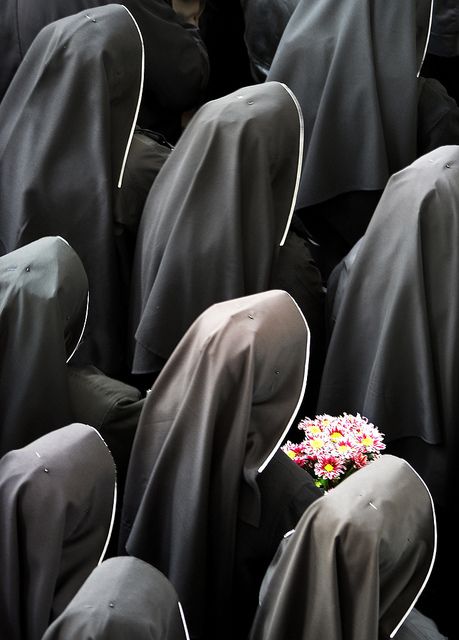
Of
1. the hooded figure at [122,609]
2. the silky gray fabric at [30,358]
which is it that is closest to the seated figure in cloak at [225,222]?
the silky gray fabric at [30,358]

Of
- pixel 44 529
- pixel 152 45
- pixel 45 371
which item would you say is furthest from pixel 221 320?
pixel 152 45

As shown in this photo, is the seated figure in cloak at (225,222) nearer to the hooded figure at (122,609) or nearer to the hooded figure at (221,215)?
the hooded figure at (221,215)

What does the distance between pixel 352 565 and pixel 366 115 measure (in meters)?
2.04

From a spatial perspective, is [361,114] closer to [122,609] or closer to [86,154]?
[86,154]

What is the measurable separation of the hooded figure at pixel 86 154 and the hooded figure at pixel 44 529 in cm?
125

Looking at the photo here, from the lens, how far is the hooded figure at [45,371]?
3041 millimetres

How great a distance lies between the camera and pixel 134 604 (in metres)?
2.05

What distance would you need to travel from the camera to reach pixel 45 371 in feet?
10.0

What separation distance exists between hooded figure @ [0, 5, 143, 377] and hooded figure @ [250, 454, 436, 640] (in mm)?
1461

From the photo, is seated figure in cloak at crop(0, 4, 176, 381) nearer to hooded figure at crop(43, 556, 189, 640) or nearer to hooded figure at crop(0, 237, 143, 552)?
hooded figure at crop(0, 237, 143, 552)

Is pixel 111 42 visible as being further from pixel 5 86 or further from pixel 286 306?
pixel 286 306

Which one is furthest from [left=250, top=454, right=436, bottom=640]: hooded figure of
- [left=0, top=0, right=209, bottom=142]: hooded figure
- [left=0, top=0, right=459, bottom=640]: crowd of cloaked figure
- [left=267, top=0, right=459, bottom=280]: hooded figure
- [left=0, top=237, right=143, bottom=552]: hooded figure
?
[left=0, top=0, right=209, bottom=142]: hooded figure

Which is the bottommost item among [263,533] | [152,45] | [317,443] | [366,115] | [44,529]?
[263,533]

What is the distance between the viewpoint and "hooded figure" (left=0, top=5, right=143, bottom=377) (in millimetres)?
3777
